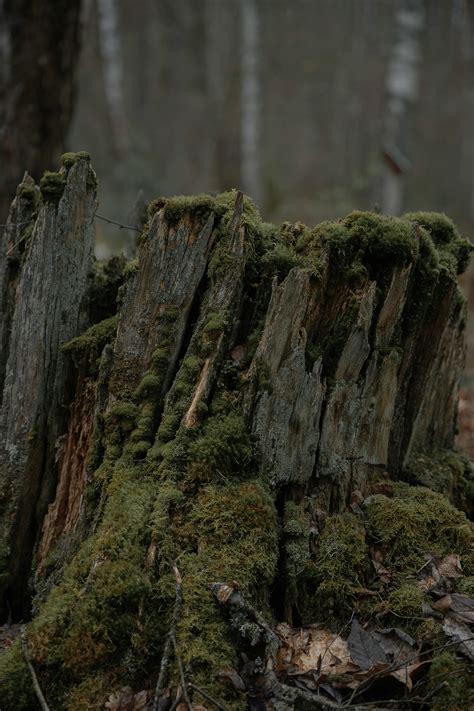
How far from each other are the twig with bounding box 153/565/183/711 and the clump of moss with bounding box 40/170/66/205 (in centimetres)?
240

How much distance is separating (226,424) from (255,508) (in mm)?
495

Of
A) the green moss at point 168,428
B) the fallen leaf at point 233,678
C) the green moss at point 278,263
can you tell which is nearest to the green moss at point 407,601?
the fallen leaf at point 233,678

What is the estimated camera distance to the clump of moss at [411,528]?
3.59m

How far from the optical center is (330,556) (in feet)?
11.4

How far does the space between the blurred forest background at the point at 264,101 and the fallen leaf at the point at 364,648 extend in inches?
150

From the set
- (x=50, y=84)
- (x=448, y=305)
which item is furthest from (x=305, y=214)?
(x=448, y=305)

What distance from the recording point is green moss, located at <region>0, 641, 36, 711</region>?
287 cm

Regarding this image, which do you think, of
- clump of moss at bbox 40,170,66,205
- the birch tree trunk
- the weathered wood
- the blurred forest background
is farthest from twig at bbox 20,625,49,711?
the birch tree trunk

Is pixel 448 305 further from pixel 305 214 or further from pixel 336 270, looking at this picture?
pixel 305 214

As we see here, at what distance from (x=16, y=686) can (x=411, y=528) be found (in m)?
2.30

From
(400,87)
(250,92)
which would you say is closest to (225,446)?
(400,87)

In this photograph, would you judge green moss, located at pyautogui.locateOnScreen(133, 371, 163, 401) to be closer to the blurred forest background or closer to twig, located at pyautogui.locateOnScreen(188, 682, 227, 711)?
twig, located at pyautogui.locateOnScreen(188, 682, 227, 711)

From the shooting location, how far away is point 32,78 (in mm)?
7754

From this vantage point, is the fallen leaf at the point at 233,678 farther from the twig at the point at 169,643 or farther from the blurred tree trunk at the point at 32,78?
the blurred tree trunk at the point at 32,78
